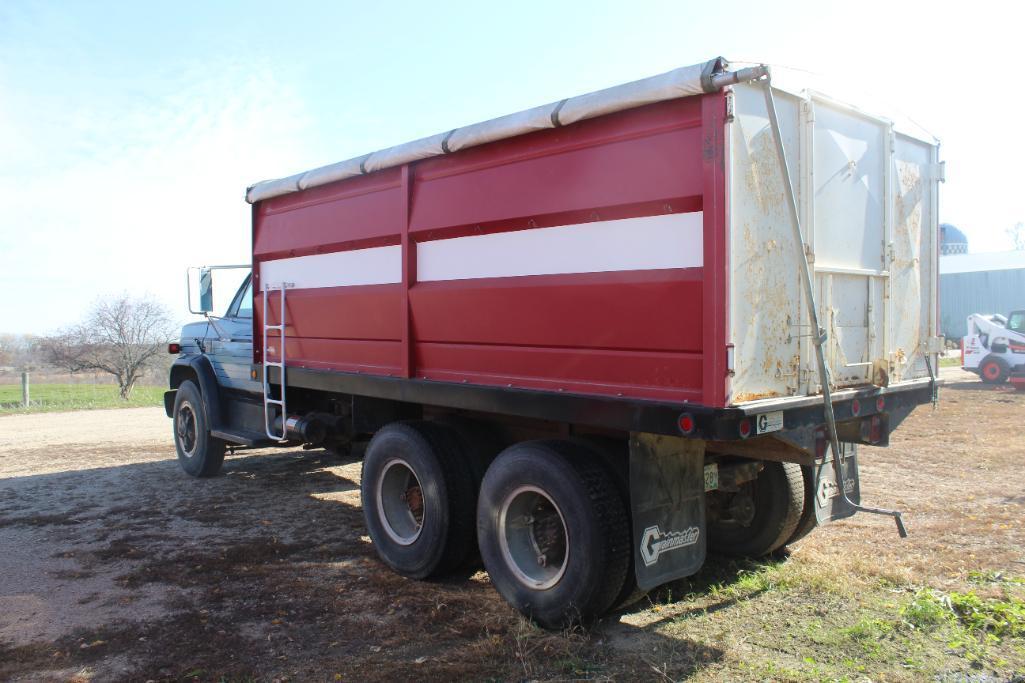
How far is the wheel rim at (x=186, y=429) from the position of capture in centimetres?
817

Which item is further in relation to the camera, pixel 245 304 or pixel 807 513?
pixel 245 304

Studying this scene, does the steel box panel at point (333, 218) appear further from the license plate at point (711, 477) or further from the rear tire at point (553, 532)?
Result: the license plate at point (711, 477)

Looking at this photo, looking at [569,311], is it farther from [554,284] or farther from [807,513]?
[807,513]

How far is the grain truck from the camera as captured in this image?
346 cm

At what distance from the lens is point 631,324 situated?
146 inches

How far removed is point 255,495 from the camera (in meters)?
7.33

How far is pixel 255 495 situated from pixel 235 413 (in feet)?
2.78

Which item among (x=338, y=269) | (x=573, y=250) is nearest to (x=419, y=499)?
(x=338, y=269)

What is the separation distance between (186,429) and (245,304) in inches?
64.1

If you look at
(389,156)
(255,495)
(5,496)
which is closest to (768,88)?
(389,156)

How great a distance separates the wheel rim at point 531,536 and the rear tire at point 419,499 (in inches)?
20.2

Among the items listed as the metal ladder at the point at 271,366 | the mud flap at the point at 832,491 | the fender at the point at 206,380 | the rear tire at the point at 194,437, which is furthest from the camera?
the rear tire at the point at 194,437

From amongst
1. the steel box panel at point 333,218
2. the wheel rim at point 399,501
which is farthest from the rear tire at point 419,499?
the steel box panel at point 333,218

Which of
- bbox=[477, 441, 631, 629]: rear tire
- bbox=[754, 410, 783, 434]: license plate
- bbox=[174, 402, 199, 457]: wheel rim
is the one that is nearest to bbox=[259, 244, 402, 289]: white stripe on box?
bbox=[477, 441, 631, 629]: rear tire
